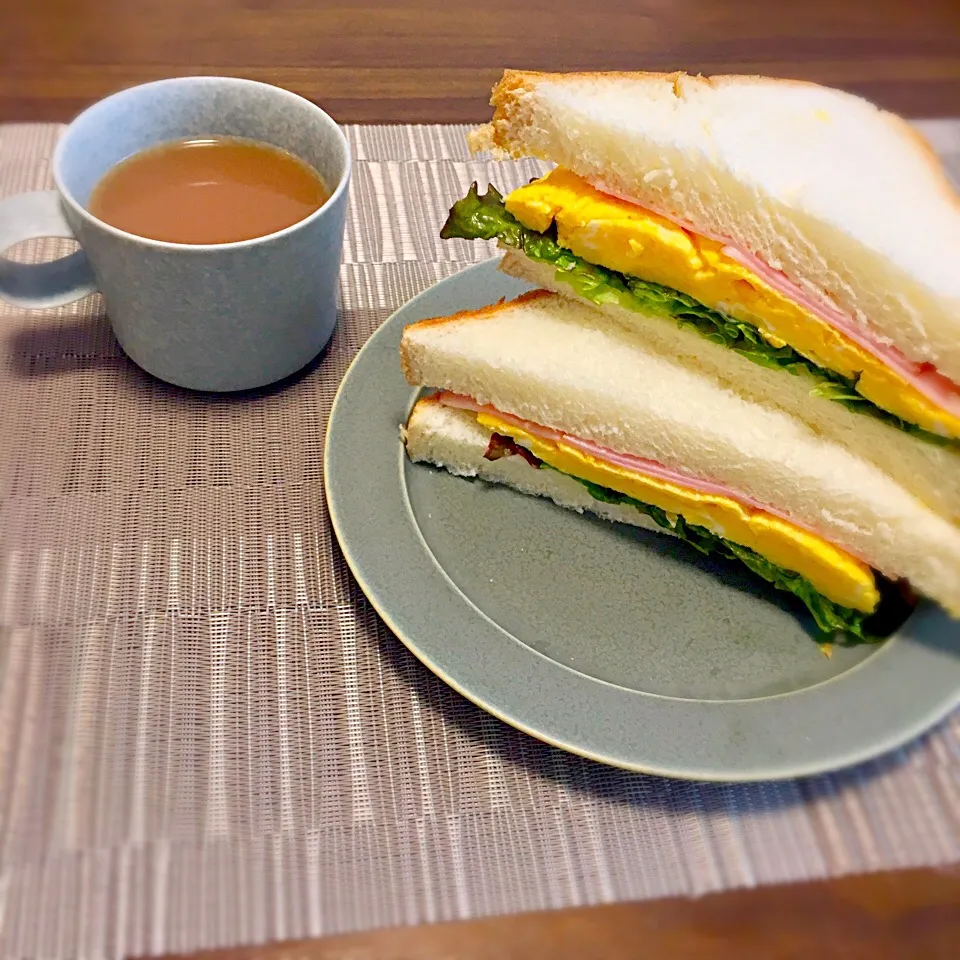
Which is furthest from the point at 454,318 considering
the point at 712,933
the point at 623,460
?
the point at 712,933

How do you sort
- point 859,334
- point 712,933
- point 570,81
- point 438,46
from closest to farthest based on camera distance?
point 712,933
point 859,334
point 570,81
point 438,46

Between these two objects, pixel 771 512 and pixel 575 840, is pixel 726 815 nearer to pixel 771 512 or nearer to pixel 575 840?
pixel 575 840

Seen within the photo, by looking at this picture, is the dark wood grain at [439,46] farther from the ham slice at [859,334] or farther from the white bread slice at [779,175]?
the ham slice at [859,334]

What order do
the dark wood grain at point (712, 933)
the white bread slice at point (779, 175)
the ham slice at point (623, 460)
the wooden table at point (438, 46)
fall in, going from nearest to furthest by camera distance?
the dark wood grain at point (712, 933)
the white bread slice at point (779, 175)
the ham slice at point (623, 460)
the wooden table at point (438, 46)

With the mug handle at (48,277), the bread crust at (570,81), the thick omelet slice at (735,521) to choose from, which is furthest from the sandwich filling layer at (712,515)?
the mug handle at (48,277)

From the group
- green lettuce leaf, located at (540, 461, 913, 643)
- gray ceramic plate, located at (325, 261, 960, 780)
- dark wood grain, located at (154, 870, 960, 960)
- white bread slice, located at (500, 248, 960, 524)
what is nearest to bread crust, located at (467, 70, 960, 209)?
white bread slice, located at (500, 248, 960, 524)

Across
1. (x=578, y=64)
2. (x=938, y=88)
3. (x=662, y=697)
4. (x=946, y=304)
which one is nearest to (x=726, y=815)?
(x=662, y=697)

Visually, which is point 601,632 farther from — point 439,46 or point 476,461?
point 439,46

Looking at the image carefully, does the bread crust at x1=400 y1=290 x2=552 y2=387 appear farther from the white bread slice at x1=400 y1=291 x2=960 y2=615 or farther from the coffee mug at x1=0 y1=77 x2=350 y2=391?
the coffee mug at x1=0 y1=77 x2=350 y2=391
